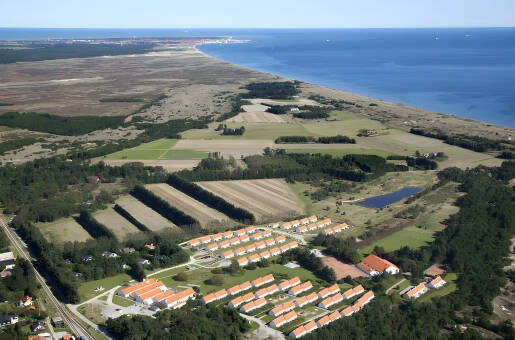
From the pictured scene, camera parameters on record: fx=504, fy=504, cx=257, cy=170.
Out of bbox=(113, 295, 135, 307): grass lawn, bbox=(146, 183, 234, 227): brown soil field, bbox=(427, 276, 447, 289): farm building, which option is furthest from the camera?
bbox=(146, 183, 234, 227): brown soil field

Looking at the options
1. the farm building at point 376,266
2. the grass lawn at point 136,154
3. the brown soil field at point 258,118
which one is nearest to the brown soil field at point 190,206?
the grass lawn at point 136,154

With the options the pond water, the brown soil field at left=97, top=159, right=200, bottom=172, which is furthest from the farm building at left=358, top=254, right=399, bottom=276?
the brown soil field at left=97, top=159, right=200, bottom=172

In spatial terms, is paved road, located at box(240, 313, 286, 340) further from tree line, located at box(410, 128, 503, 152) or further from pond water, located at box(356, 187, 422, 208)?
tree line, located at box(410, 128, 503, 152)

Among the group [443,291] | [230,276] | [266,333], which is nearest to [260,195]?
[230,276]

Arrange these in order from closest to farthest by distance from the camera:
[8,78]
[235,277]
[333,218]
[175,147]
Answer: [235,277]
[333,218]
[175,147]
[8,78]

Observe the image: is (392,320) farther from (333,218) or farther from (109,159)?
(109,159)

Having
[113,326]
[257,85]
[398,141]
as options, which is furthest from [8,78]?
[113,326]
